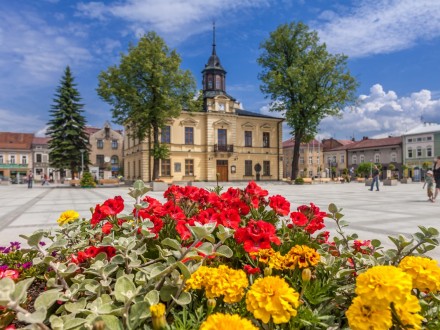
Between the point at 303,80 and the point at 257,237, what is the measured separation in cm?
3006

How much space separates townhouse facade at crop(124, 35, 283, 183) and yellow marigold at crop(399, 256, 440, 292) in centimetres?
2960

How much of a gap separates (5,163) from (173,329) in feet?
248

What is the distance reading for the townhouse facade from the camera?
3275 centimetres

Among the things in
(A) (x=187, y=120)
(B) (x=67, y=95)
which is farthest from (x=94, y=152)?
(A) (x=187, y=120)

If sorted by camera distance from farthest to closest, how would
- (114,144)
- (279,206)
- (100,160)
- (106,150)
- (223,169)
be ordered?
(114,144)
(106,150)
(100,160)
(223,169)
(279,206)

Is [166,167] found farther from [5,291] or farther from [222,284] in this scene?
[5,291]

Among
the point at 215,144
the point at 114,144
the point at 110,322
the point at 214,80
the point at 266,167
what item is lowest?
the point at 110,322

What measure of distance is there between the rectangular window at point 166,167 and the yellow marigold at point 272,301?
1246 inches

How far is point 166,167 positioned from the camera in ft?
107

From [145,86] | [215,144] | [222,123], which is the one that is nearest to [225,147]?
[215,144]

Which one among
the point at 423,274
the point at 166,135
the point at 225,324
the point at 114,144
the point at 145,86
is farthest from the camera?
the point at 114,144

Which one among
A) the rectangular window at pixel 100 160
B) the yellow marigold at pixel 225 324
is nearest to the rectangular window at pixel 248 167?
the rectangular window at pixel 100 160

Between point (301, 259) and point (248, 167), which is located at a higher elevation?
point (248, 167)

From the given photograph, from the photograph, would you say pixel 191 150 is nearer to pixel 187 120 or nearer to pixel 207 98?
pixel 187 120
